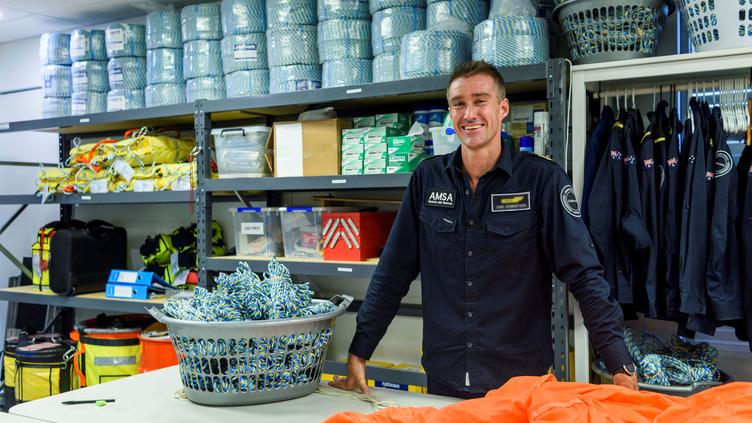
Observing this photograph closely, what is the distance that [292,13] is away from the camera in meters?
3.46

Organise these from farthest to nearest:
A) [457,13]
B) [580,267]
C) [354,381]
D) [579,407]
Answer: [457,13] < [580,267] < [354,381] < [579,407]

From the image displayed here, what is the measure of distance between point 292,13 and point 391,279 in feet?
6.24

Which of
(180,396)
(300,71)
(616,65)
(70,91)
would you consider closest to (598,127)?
(616,65)

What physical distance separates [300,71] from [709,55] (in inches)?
75.4

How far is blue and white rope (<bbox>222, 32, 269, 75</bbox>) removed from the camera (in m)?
3.59

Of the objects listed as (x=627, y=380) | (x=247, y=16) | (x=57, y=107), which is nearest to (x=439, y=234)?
(x=627, y=380)

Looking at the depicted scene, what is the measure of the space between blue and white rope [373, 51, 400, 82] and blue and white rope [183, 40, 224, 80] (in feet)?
3.50

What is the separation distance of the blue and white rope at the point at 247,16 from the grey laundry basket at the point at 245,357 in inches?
92.6

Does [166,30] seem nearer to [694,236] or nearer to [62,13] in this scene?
[62,13]

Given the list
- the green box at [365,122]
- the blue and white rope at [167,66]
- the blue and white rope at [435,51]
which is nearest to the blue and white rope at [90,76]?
the blue and white rope at [167,66]

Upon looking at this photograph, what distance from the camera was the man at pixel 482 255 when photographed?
2078 mm

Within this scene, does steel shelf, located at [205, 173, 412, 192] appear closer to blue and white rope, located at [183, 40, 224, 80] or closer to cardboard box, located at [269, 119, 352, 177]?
cardboard box, located at [269, 119, 352, 177]

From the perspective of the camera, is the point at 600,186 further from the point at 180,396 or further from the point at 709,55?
the point at 180,396

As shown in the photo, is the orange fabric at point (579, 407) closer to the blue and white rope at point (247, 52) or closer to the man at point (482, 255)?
the man at point (482, 255)
